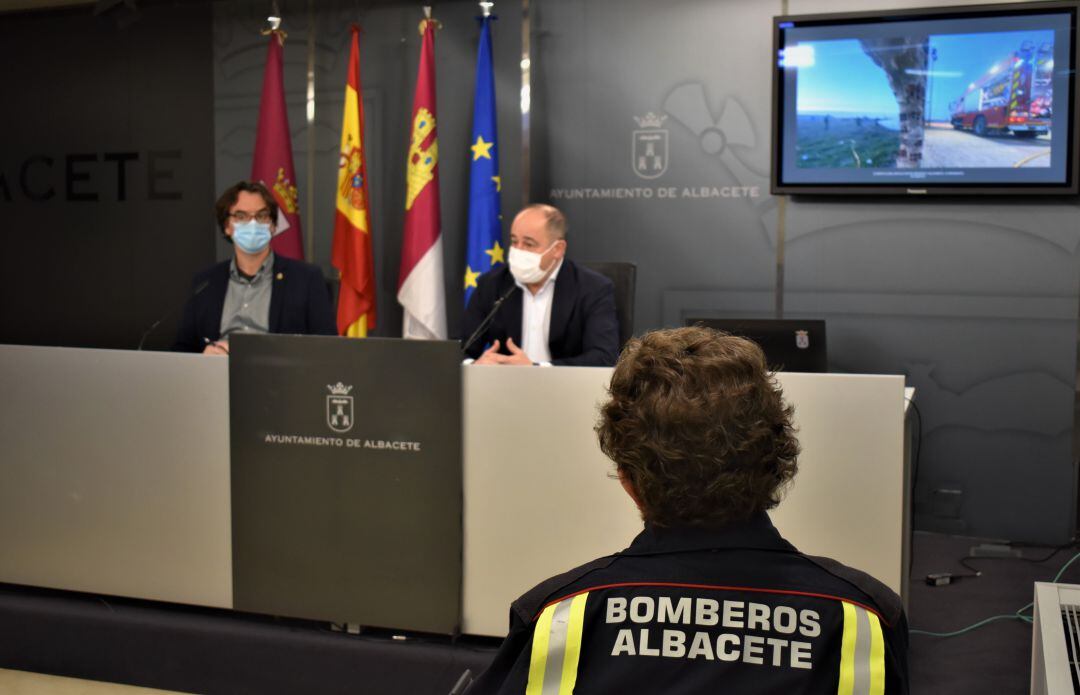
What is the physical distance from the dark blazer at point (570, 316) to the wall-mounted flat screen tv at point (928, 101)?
4.46 ft

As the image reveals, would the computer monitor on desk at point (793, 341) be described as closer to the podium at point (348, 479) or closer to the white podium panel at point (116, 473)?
the podium at point (348, 479)

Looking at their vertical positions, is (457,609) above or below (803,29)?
below

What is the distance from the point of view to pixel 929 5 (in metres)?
4.19

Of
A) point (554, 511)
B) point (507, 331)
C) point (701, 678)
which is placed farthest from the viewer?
point (507, 331)

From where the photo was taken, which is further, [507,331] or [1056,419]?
[1056,419]

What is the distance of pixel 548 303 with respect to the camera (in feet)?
11.3

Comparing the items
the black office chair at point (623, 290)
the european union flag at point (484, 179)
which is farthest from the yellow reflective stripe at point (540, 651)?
the european union flag at point (484, 179)

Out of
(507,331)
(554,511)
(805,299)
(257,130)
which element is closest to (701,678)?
(554,511)

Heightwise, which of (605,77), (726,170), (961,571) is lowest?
(961,571)

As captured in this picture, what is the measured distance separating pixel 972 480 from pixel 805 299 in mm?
1001

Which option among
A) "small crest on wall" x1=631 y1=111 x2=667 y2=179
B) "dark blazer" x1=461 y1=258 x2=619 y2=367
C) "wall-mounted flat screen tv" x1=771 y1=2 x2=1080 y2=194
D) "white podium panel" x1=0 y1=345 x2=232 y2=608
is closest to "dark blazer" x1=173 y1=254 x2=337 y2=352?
"dark blazer" x1=461 y1=258 x2=619 y2=367

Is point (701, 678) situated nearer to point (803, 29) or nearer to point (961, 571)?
point (961, 571)

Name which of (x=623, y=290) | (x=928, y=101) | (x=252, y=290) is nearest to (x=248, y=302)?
(x=252, y=290)

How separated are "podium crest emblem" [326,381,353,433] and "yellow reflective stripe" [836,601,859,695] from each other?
1672mm
